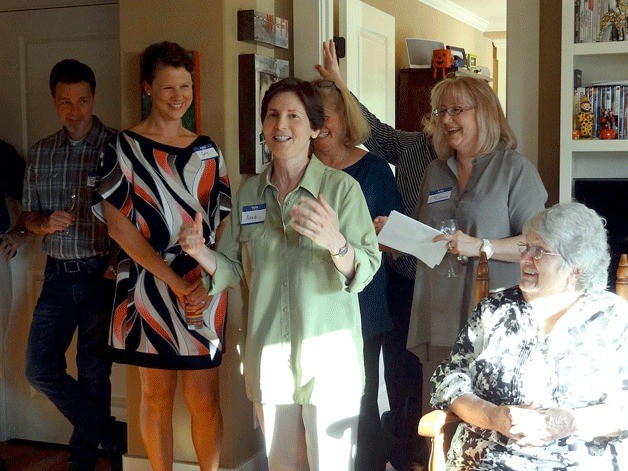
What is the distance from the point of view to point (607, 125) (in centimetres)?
315

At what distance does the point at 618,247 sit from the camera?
3188mm

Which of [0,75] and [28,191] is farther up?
[0,75]

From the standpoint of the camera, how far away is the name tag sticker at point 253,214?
101 inches

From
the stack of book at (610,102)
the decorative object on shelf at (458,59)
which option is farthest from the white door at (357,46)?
the decorative object on shelf at (458,59)

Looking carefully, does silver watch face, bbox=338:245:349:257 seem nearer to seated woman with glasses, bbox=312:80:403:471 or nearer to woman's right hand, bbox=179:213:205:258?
woman's right hand, bbox=179:213:205:258

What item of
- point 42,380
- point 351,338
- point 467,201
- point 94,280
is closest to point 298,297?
point 351,338

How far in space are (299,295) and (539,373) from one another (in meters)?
0.71

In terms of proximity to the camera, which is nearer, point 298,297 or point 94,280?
point 298,297

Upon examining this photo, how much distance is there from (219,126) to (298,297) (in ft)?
3.49

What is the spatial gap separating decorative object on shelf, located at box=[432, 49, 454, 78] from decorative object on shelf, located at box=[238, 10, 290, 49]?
291 centimetres

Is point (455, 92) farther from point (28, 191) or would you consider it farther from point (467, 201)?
point (28, 191)

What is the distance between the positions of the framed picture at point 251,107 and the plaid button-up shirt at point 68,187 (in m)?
0.64

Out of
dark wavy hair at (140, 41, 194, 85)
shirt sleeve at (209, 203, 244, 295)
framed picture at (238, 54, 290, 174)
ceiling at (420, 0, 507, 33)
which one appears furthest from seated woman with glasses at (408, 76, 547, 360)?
ceiling at (420, 0, 507, 33)

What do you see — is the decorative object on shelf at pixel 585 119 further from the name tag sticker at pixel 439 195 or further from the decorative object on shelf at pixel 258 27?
the decorative object on shelf at pixel 258 27
